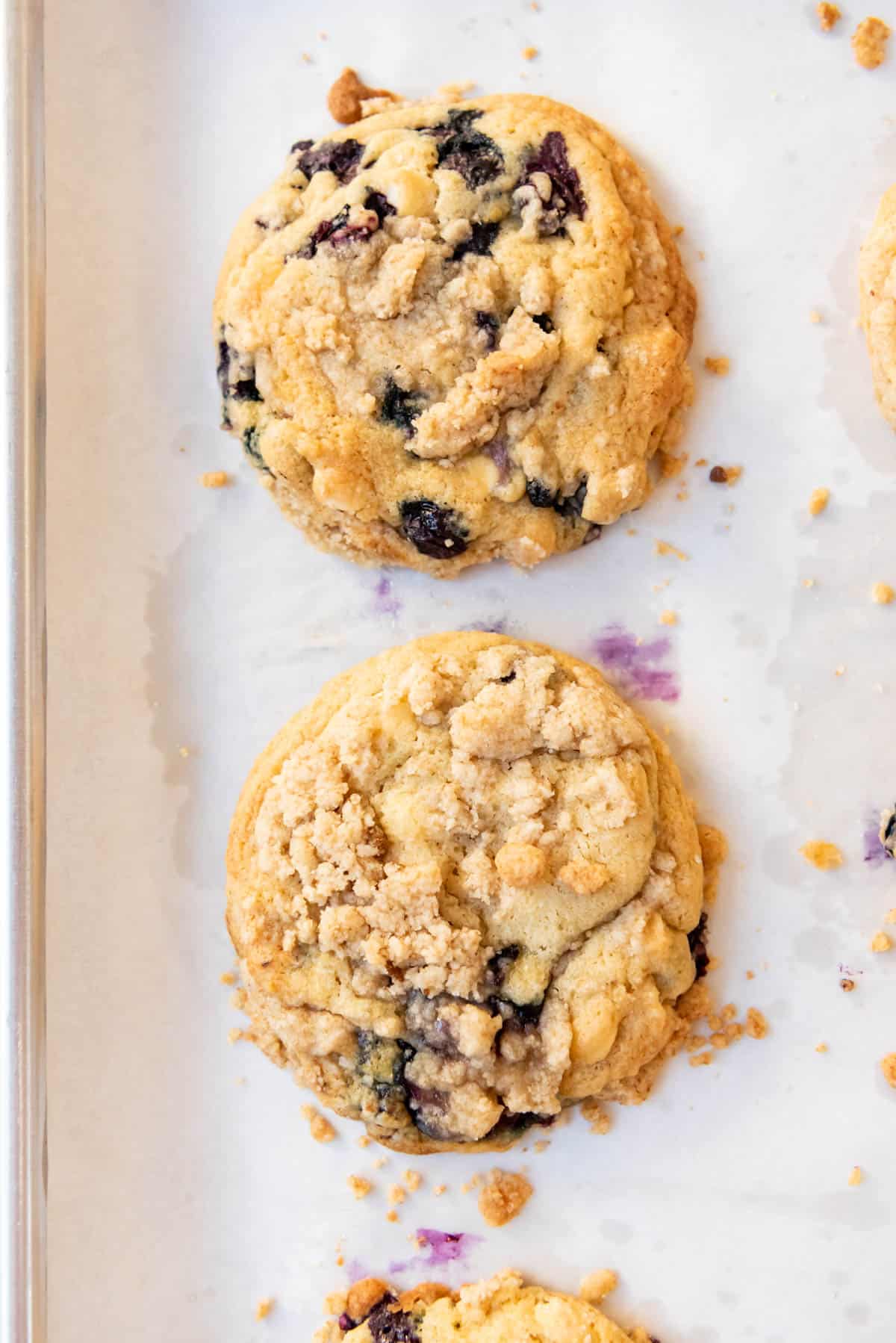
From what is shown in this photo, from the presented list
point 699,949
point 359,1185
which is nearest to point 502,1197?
point 359,1185

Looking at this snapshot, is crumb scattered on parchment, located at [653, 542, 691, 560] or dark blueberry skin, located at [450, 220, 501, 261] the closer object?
dark blueberry skin, located at [450, 220, 501, 261]

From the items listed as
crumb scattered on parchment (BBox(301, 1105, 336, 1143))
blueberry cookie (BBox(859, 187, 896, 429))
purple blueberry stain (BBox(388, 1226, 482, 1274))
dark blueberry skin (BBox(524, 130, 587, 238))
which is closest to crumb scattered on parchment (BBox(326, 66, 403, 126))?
dark blueberry skin (BBox(524, 130, 587, 238))

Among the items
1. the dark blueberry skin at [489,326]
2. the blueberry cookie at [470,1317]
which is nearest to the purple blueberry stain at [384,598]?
the dark blueberry skin at [489,326]

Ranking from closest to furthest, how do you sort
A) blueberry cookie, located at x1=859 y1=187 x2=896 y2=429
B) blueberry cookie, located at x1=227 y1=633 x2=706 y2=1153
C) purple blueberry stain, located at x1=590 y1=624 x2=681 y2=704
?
blueberry cookie, located at x1=227 y1=633 x2=706 y2=1153
blueberry cookie, located at x1=859 y1=187 x2=896 y2=429
purple blueberry stain, located at x1=590 y1=624 x2=681 y2=704

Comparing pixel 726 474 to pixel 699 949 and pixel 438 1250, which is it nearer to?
pixel 699 949

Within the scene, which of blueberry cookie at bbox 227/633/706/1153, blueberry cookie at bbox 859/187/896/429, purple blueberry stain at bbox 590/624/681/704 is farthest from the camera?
purple blueberry stain at bbox 590/624/681/704

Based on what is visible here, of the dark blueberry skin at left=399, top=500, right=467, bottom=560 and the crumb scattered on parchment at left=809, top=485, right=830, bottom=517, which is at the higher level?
the crumb scattered on parchment at left=809, top=485, right=830, bottom=517

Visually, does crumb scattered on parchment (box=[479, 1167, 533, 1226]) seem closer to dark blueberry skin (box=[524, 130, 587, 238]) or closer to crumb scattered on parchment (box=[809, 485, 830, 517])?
crumb scattered on parchment (box=[809, 485, 830, 517])

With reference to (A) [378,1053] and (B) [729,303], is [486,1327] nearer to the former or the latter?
(A) [378,1053]
